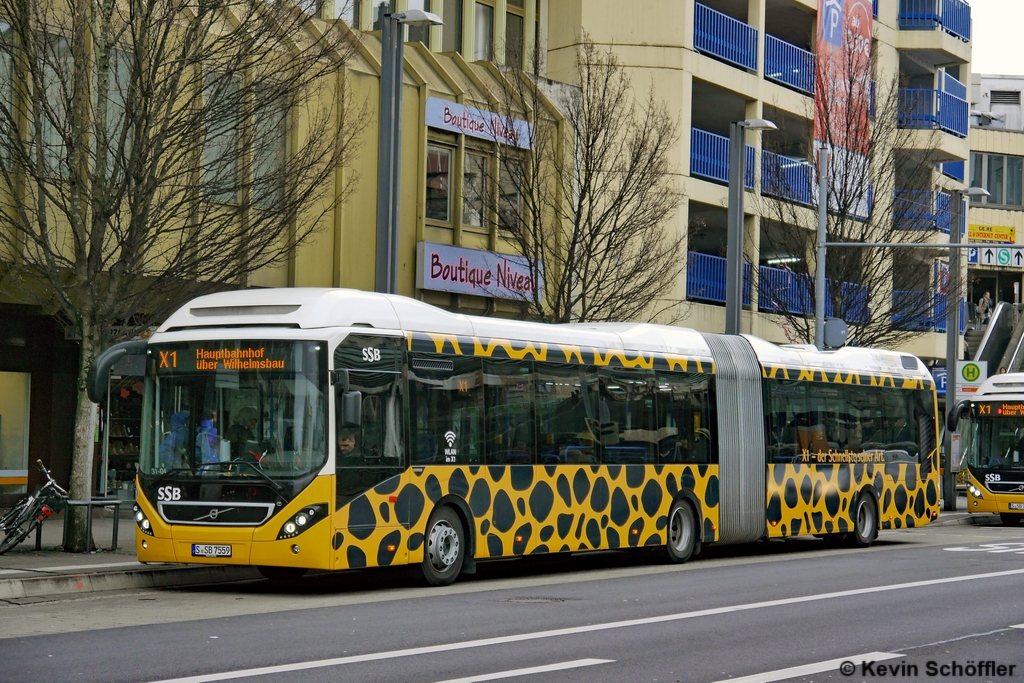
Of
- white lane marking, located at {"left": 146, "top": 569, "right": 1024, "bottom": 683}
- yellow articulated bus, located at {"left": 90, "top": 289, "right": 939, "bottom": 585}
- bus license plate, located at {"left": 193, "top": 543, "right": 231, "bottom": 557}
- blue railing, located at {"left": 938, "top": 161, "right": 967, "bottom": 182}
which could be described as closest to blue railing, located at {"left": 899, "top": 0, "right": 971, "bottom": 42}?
blue railing, located at {"left": 938, "top": 161, "right": 967, "bottom": 182}

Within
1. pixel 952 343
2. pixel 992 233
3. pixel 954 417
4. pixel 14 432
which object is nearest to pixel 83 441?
pixel 14 432

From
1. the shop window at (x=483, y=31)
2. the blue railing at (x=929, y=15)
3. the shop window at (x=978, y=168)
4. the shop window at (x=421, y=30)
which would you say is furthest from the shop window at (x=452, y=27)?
the shop window at (x=978, y=168)

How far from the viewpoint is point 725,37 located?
3734 centimetres

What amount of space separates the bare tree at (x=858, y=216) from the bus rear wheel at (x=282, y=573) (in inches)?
786

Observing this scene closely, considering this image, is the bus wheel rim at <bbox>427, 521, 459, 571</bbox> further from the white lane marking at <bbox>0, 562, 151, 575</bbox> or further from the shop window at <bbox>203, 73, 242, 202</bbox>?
the shop window at <bbox>203, 73, 242, 202</bbox>

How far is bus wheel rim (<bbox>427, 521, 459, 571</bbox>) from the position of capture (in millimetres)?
16234

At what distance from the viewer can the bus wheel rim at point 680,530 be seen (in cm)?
2030

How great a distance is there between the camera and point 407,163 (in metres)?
27.8

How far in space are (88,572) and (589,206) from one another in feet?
42.8

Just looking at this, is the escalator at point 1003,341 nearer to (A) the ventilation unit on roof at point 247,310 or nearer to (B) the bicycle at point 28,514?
(B) the bicycle at point 28,514

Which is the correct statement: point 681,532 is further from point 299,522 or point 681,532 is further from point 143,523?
point 143,523

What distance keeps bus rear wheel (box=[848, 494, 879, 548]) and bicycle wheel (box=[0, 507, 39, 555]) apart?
42.4 feet

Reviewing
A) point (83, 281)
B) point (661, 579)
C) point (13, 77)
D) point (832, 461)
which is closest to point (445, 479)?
point (661, 579)

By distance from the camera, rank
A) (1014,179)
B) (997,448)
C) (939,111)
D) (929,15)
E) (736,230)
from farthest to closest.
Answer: (1014,179) → (939,111) → (929,15) → (997,448) → (736,230)
